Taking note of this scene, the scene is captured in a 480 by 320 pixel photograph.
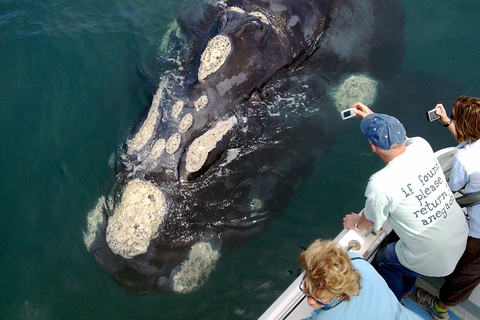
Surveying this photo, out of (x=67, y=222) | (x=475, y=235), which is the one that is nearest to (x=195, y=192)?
(x=67, y=222)

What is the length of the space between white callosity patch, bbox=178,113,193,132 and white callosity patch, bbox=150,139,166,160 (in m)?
0.34

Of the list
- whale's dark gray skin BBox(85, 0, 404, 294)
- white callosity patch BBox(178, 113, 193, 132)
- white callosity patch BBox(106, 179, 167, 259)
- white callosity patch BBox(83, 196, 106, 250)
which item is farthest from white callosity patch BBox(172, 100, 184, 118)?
white callosity patch BBox(83, 196, 106, 250)

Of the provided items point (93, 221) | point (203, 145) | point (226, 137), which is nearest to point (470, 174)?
point (226, 137)

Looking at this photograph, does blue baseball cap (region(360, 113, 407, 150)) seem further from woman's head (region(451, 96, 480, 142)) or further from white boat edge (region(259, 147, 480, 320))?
white boat edge (region(259, 147, 480, 320))

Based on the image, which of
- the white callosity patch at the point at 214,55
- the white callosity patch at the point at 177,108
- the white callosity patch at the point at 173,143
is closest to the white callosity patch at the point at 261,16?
the white callosity patch at the point at 214,55

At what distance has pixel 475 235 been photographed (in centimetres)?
450

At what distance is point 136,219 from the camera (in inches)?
215

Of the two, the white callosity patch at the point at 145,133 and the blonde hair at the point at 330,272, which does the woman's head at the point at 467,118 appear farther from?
the white callosity patch at the point at 145,133

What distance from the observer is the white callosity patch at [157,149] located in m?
5.84

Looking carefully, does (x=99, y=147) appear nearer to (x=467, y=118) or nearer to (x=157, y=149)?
(x=157, y=149)

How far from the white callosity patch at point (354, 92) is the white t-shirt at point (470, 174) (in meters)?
3.39

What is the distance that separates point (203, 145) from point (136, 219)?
59.9 inches

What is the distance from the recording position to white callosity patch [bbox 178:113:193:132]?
598 centimetres

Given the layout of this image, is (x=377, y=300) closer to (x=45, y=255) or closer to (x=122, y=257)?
(x=122, y=257)
